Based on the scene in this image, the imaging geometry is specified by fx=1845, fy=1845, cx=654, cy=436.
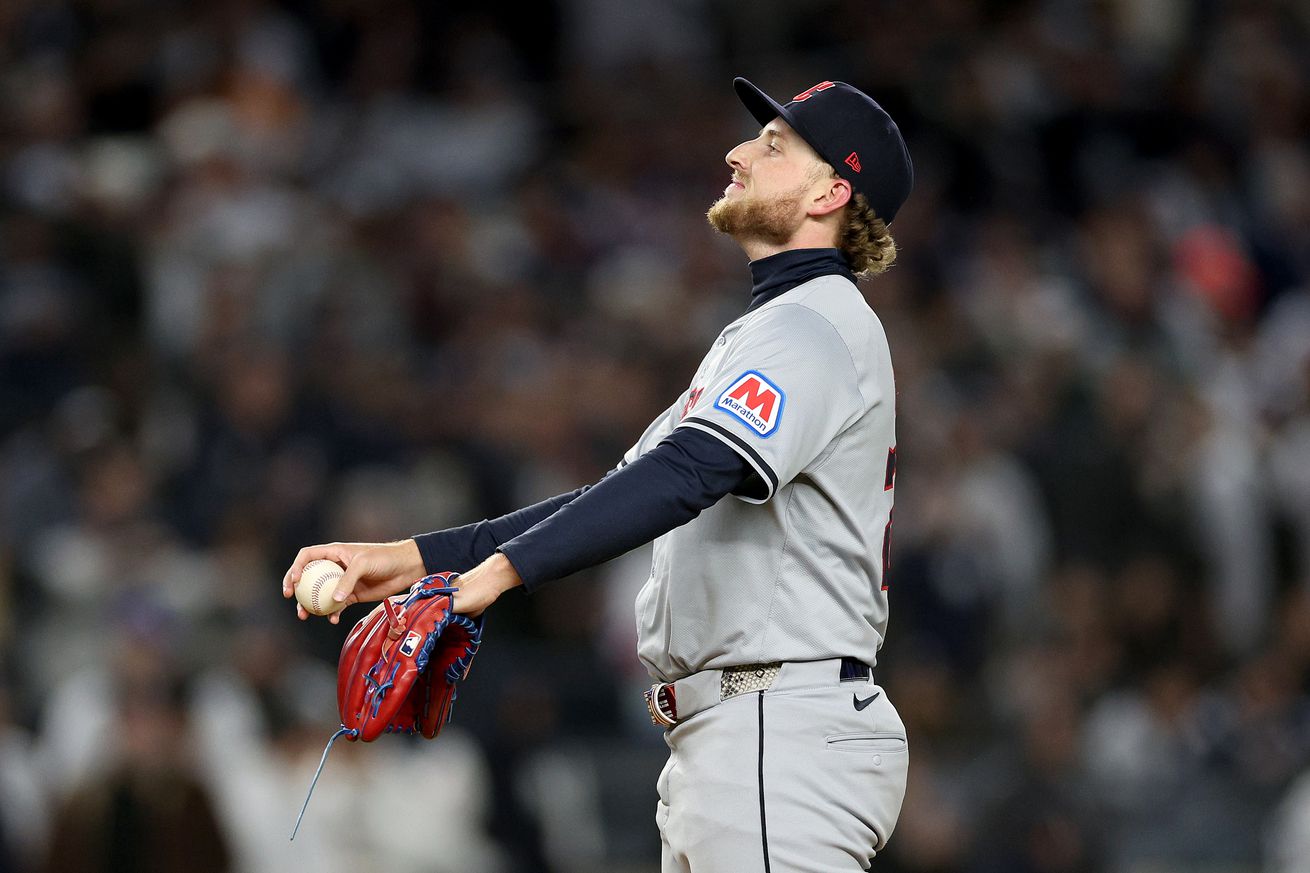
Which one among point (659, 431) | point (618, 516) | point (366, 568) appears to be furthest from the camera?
point (659, 431)

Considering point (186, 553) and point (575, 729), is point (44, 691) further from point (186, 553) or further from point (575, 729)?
point (575, 729)

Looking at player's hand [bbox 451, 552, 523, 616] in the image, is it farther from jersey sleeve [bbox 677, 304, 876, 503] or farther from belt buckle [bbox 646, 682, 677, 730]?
belt buckle [bbox 646, 682, 677, 730]

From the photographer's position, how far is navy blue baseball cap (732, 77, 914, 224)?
3.57 m

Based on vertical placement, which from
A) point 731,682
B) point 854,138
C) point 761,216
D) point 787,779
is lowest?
point 787,779

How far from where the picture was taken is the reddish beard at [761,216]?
3.57 m

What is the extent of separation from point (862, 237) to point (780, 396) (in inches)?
22.1

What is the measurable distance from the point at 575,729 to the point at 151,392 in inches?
98.1

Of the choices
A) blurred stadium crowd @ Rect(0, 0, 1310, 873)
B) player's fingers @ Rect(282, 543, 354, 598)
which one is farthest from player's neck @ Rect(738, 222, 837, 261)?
blurred stadium crowd @ Rect(0, 0, 1310, 873)

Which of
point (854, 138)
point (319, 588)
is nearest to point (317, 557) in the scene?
point (319, 588)

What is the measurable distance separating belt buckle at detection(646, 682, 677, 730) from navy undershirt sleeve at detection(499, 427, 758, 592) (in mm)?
513

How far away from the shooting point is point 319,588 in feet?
10.8

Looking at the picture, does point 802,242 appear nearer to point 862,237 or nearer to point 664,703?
point 862,237

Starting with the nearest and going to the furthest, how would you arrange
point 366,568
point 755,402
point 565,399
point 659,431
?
point 755,402 < point 366,568 < point 659,431 < point 565,399

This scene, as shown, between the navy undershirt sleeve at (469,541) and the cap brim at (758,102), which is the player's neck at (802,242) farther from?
the navy undershirt sleeve at (469,541)
